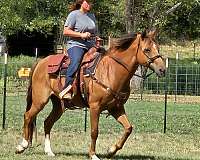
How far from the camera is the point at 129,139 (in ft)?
46.6

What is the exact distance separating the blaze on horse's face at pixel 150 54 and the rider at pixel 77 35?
98 cm

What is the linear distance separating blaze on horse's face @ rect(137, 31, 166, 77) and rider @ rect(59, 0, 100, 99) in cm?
98

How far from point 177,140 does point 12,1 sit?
2490 cm

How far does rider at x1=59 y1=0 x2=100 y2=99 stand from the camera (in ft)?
33.0

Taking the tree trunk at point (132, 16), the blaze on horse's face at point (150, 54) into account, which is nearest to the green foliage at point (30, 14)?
the tree trunk at point (132, 16)

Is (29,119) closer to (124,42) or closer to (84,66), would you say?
(84,66)

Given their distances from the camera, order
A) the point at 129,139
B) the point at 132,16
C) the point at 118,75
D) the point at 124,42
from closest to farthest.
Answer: the point at 118,75, the point at 124,42, the point at 129,139, the point at 132,16

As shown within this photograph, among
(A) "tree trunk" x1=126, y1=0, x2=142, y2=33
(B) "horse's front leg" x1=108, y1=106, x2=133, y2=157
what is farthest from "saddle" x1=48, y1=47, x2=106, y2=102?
(A) "tree trunk" x1=126, y1=0, x2=142, y2=33

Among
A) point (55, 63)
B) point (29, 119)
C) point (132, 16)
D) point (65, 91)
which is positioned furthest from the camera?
point (132, 16)

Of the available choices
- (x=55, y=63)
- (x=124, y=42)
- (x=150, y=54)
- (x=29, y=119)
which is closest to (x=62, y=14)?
(x=29, y=119)

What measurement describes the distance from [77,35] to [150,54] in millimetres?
1352

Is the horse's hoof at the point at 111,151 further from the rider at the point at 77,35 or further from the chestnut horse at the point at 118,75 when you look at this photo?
the rider at the point at 77,35

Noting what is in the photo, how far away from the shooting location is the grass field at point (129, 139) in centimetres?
1111

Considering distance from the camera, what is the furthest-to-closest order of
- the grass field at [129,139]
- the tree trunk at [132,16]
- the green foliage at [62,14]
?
the green foliage at [62,14]
the tree trunk at [132,16]
the grass field at [129,139]
